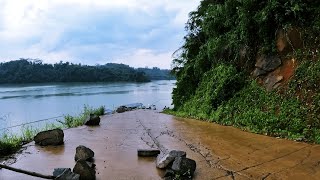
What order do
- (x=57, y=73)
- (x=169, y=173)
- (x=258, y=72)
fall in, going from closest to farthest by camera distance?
(x=169, y=173) < (x=258, y=72) < (x=57, y=73)

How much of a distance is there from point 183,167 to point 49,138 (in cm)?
437

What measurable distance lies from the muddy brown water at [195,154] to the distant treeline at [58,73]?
172 feet

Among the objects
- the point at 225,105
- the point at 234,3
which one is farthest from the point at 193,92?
the point at 234,3

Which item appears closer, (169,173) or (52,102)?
(169,173)

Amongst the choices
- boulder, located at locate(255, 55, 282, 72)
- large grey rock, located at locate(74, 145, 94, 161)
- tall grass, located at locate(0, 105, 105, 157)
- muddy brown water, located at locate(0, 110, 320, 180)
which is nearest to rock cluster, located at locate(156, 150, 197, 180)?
muddy brown water, located at locate(0, 110, 320, 180)

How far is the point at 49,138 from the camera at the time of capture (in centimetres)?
838

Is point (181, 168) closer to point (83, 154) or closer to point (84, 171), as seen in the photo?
point (84, 171)

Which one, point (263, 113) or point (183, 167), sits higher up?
point (263, 113)

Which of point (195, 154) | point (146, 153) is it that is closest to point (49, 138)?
point (146, 153)

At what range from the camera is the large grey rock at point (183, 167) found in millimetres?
5410

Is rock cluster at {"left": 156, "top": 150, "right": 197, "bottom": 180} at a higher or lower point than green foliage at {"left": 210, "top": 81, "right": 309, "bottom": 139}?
lower

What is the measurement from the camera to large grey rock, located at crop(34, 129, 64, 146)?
8328 millimetres

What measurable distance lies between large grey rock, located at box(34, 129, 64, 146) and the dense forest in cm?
519

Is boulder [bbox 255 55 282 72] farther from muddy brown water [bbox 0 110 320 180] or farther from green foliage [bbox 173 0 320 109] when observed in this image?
muddy brown water [bbox 0 110 320 180]
